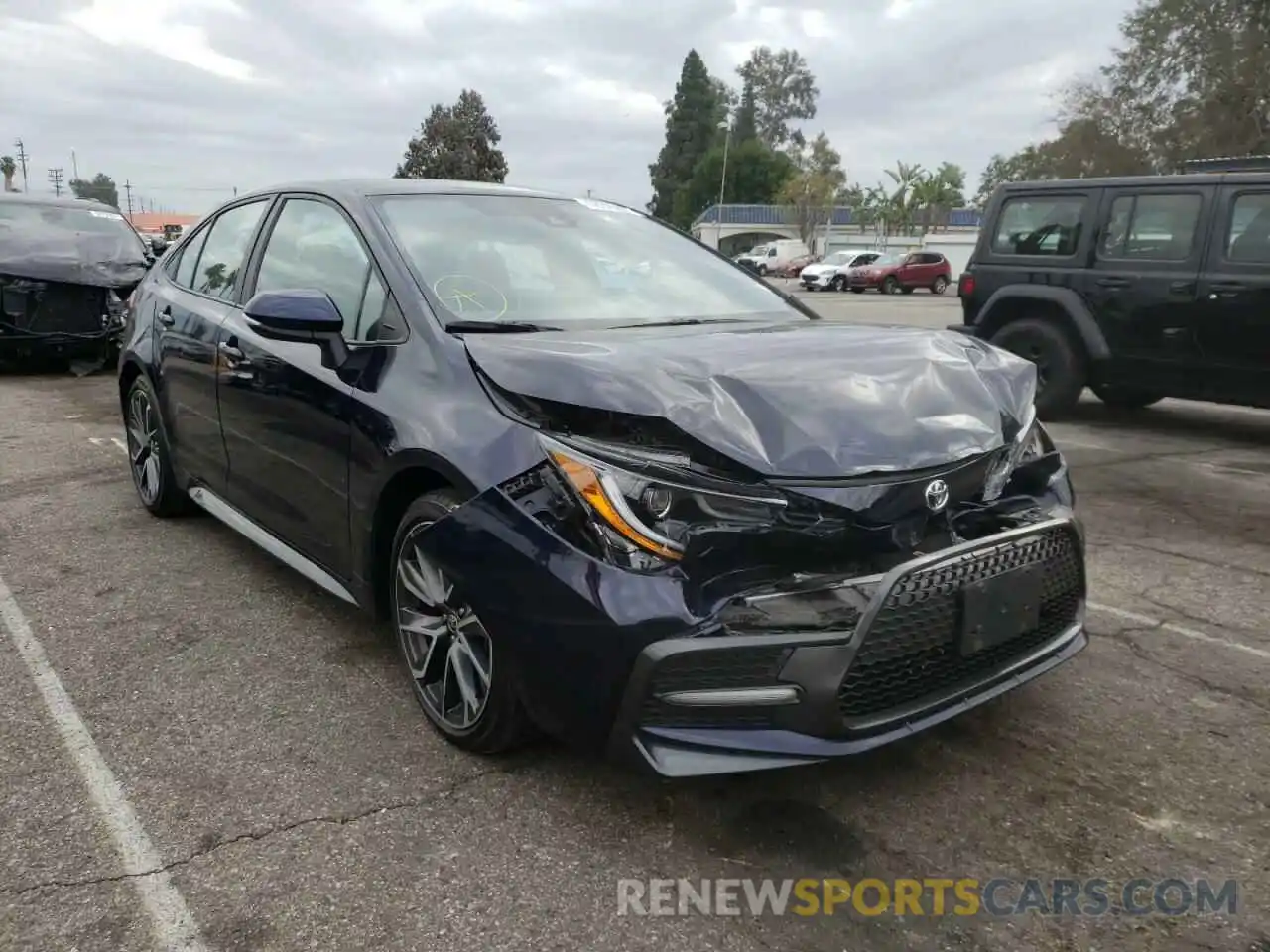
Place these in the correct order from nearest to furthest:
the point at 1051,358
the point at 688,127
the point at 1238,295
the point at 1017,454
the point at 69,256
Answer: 1. the point at 1017,454
2. the point at 1238,295
3. the point at 1051,358
4. the point at 69,256
5. the point at 688,127

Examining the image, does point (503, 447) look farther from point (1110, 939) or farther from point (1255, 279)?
point (1255, 279)

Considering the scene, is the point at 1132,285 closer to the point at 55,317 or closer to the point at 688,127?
the point at 55,317

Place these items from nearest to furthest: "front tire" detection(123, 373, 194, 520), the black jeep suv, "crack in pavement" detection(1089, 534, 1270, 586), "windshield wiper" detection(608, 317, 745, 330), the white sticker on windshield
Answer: "windshield wiper" detection(608, 317, 745, 330) → the white sticker on windshield → "crack in pavement" detection(1089, 534, 1270, 586) → "front tire" detection(123, 373, 194, 520) → the black jeep suv

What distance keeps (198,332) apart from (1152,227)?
20.9ft

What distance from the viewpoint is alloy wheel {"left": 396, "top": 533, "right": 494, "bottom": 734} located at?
2.61 meters

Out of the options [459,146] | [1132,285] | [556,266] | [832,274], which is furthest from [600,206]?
[459,146]

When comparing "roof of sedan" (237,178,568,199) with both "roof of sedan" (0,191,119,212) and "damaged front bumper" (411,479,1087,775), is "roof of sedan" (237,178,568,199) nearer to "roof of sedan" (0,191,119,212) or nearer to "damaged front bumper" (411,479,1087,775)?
"damaged front bumper" (411,479,1087,775)

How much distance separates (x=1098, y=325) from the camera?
732 cm

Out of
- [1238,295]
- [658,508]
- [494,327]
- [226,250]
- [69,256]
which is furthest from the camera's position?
[69,256]

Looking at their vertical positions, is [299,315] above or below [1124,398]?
above

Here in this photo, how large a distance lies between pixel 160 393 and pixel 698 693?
349cm

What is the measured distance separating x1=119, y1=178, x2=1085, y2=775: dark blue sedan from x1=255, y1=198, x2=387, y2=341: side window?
0.06 feet

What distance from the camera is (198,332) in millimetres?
4102

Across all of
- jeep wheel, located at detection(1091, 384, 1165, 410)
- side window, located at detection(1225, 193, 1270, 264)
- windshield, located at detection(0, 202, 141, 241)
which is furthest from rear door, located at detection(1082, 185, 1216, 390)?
windshield, located at detection(0, 202, 141, 241)
